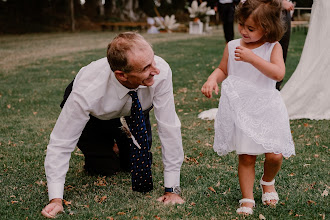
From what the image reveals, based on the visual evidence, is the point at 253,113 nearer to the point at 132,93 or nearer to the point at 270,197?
the point at 270,197

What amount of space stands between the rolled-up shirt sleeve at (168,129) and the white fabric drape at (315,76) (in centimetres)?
323

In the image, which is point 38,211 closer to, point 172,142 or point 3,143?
point 172,142

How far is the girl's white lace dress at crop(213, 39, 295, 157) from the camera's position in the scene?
3.00m

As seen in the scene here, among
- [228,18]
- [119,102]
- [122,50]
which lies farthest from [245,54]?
[228,18]

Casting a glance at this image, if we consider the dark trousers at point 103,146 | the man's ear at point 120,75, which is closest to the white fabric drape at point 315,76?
the dark trousers at point 103,146

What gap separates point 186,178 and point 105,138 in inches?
32.9

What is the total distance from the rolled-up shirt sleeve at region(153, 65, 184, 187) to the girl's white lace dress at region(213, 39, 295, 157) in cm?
41

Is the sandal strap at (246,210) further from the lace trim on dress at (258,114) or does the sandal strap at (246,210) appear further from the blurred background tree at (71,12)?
the blurred background tree at (71,12)

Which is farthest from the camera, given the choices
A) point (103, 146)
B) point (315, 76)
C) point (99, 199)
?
point (315, 76)

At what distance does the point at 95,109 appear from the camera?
327 centimetres

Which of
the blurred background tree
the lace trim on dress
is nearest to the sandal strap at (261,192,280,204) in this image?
the lace trim on dress

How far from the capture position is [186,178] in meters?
4.00

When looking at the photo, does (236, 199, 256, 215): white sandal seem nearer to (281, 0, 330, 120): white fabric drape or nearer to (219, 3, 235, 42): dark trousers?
(281, 0, 330, 120): white fabric drape

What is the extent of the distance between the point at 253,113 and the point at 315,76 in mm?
3564
